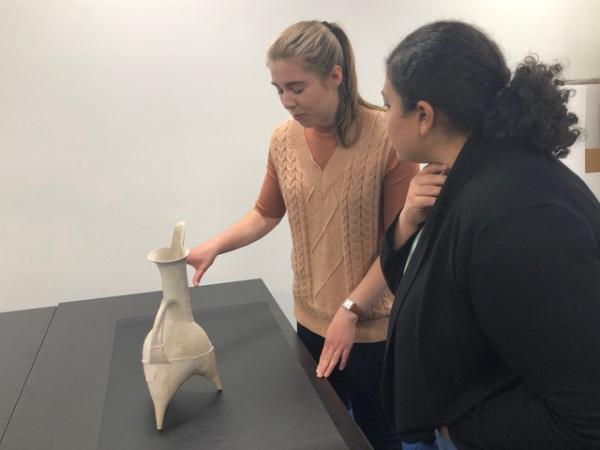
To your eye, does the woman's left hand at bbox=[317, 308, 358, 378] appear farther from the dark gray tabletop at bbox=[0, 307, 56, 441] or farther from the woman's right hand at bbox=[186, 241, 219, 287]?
the dark gray tabletop at bbox=[0, 307, 56, 441]

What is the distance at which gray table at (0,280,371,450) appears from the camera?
0.85 metres

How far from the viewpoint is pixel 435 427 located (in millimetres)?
738

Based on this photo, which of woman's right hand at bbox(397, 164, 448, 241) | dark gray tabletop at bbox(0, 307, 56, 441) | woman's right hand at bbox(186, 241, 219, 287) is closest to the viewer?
woman's right hand at bbox(397, 164, 448, 241)

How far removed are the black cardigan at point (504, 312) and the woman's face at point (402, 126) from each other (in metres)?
0.08

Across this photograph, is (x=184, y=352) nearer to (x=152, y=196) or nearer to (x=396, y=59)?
(x=396, y=59)

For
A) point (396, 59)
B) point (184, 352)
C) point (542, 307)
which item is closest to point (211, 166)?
point (184, 352)

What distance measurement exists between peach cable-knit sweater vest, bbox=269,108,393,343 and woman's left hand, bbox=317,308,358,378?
0.09 metres

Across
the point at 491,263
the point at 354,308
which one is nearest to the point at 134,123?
the point at 354,308

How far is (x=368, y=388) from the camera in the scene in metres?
1.16

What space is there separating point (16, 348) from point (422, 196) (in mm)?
1026

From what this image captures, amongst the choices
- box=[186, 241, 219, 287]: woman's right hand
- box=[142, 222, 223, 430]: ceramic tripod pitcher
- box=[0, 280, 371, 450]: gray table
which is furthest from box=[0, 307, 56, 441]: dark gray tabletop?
box=[186, 241, 219, 287]: woman's right hand

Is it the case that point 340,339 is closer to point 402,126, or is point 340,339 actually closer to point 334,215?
point 334,215

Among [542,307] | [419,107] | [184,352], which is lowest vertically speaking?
[184,352]

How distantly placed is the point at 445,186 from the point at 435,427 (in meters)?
0.35
